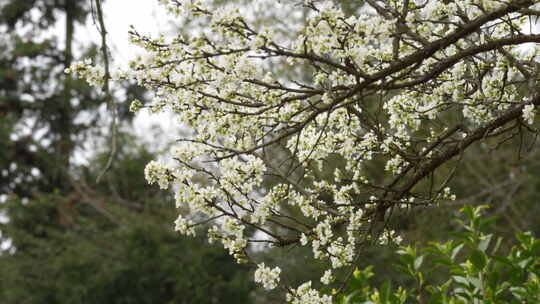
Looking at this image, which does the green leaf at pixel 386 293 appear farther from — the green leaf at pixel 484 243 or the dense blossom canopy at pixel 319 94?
the green leaf at pixel 484 243

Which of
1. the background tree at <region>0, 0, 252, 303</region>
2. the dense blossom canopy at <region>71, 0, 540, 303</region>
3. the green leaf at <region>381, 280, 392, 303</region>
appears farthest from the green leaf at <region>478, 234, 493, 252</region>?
the background tree at <region>0, 0, 252, 303</region>

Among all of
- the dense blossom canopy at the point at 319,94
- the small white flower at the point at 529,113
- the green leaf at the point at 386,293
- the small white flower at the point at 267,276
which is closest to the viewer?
the dense blossom canopy at the point at 319,94

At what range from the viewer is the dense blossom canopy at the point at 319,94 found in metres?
2.29

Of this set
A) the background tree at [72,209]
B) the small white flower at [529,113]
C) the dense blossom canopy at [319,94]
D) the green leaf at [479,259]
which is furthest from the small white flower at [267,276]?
the background tree at [72,209]

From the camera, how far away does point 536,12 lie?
241 centimetres

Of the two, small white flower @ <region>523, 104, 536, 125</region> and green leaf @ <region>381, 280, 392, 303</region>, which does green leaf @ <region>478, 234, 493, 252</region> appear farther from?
small white flower @ <region>523, 104, 536, 125</region>

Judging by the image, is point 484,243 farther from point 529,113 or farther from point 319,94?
point 319,94

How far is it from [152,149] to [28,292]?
503 centimetres

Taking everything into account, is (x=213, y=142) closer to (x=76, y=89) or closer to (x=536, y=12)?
(x=536, y=12)

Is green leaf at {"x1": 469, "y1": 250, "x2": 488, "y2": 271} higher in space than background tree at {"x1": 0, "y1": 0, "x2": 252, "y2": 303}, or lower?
lower

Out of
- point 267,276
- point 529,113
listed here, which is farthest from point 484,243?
point 267,276

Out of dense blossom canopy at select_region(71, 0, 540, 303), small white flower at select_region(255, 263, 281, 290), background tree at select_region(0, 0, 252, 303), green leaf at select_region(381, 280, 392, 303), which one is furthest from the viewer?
background tree at select_region(0, 0, 252, 303)

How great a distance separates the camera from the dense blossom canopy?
7.52 ft

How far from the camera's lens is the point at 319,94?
250cm
